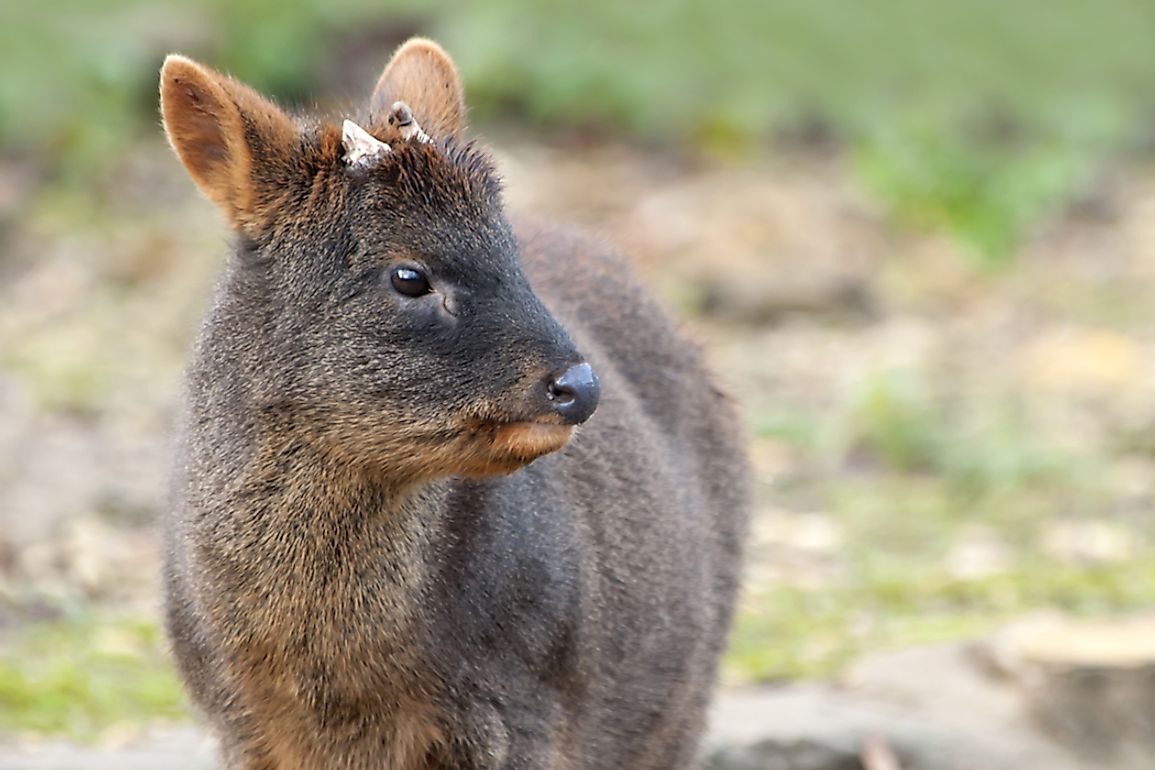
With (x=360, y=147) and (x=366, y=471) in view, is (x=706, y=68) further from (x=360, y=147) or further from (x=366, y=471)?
(x=366, y=471)

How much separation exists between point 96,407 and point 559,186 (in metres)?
6.42

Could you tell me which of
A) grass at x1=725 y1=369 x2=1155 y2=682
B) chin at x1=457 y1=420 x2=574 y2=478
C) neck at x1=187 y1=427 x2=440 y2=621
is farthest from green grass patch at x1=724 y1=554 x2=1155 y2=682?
chin at x1=457 y1=420 x2=574 y2=478

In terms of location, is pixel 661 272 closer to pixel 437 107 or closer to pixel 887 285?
pixel 887 285

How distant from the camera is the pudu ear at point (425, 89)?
6.38m

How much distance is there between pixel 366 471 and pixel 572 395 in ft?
2.27

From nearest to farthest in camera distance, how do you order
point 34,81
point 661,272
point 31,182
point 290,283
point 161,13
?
1. point 290,283
2. point 661,272
3. point 31,182
4. point 34,81
5. point 161,13

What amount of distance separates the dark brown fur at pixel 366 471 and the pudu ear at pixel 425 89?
0.27 ft

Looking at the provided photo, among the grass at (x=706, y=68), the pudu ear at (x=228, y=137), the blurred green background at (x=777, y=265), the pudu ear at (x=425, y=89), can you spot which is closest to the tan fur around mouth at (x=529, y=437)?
the pudu ear at (x=228, y=137)

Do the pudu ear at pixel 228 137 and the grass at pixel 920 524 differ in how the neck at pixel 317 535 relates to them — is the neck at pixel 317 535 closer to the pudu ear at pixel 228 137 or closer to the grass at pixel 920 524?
the pudu ear at pixel 228 137

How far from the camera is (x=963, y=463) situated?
479 inches

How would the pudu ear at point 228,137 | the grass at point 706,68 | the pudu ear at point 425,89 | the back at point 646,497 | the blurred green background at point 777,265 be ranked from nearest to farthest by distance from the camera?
the pudu ear at point 228,137, the pudu ear at point 425,89, the back at point 646,497, the blurred green background at point 777,265, the grass at point 706,68

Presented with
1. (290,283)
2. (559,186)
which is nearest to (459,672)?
(290,283)

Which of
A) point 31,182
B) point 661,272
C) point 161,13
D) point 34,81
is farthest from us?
point 161,13

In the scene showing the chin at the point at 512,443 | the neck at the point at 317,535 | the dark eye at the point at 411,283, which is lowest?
the neck at the point at 317,535
